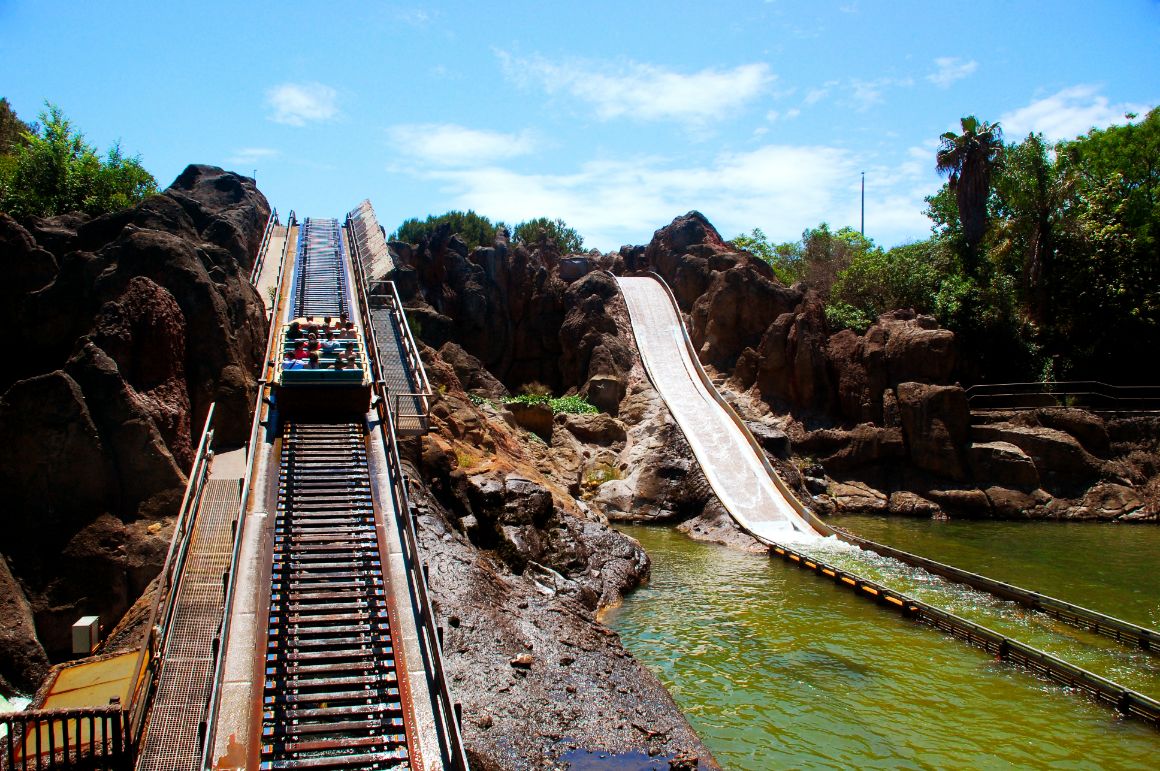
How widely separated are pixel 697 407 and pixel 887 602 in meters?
16.4

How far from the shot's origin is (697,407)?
35.0 meters

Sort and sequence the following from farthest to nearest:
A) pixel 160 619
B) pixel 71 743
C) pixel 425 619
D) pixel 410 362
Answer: pixel 410 362
pixel 160 619
pixel 425 619
pixel 71 743

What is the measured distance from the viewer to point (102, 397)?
14.1 m

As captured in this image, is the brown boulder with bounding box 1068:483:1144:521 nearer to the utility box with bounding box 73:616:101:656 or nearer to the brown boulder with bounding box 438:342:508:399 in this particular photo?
the brown boulder with bounding box 438:342:508:399

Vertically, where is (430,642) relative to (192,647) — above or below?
above

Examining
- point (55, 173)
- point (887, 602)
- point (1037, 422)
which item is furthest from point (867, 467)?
point (55, 173)

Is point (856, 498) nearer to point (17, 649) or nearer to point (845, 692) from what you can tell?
point (845, 692)

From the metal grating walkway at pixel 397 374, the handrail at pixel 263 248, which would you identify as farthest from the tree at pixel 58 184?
the metal grating walkway at pixel 397 374

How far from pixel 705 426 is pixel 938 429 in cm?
878

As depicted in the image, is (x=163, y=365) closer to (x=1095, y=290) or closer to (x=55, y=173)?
(x=55, y=173)

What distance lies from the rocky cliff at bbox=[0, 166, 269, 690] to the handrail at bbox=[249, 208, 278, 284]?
538 centimetres

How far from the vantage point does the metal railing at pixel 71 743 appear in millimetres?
7906

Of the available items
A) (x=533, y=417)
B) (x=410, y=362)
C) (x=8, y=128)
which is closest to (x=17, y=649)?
(x=410, y=362)

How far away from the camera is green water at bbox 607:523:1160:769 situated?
39.2 ft
